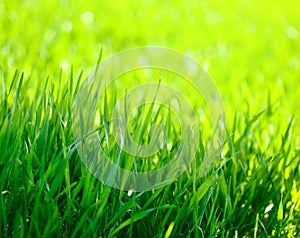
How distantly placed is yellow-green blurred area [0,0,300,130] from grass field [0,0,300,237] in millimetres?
11

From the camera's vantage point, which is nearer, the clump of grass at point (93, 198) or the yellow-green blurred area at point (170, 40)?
the clump of grass at point (93, 198)

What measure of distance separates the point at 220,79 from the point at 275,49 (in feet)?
3.12

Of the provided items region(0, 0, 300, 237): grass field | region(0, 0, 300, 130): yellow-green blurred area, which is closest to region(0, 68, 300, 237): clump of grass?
region(0, 0, 300, 237): grass field

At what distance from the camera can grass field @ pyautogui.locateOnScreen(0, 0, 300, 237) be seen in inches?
58.7

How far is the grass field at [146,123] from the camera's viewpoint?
1.49m

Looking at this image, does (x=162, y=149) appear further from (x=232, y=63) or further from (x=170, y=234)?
(x=232, y=63)

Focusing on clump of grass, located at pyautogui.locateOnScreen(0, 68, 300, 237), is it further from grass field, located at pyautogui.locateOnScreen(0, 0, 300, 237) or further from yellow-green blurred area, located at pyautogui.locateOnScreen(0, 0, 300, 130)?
yellow-green blurred area, located at pyautogui.locateOnScreen(0, 0, 300, 130)

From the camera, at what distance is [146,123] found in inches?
69.0

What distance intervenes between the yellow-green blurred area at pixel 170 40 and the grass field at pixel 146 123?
0.03 feet

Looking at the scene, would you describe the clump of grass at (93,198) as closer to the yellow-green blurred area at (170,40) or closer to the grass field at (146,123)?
the grass field at (146,123)

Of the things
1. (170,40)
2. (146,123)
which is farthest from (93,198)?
(170,40)

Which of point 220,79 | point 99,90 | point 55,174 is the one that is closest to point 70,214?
point 55,174

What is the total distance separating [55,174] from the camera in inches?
60.7

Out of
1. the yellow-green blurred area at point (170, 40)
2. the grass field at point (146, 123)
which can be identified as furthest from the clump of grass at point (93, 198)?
the yellow-green blurred area at point (170, 40)
